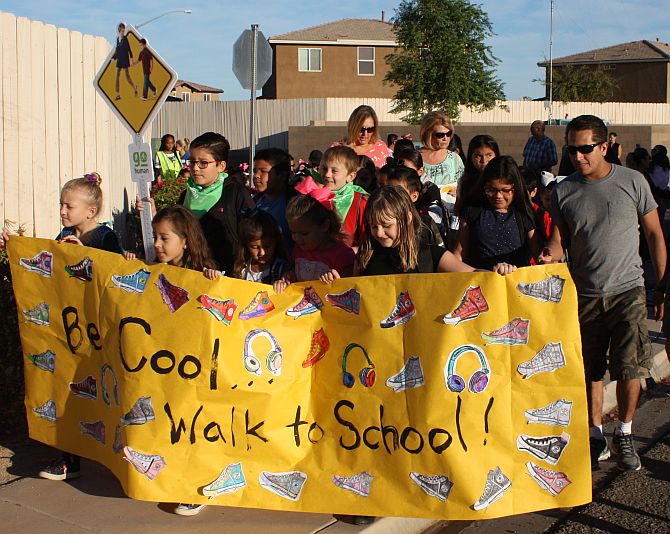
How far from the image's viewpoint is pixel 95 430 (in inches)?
195

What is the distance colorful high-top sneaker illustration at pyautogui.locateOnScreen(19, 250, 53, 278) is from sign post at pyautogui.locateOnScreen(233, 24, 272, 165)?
532 cm

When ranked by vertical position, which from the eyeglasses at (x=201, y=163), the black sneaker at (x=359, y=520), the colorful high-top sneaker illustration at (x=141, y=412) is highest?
the eyeglasses at (x=201, y=163)

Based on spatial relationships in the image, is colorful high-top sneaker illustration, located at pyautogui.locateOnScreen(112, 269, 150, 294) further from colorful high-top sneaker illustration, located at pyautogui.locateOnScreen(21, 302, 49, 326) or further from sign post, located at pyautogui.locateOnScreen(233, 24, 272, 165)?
sign post, located at pyautogui.locateOnScreen(233, 24, 272, 165)

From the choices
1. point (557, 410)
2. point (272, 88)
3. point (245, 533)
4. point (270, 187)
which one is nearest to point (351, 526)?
point (245, 533)

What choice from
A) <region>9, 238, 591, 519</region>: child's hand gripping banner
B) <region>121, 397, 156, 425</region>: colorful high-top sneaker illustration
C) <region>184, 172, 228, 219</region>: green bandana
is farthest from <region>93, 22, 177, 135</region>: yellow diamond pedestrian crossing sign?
<region>121, 397, 156, 425</region>: colorful high-top sneaker illustration

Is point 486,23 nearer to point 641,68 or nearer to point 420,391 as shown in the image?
point 641,68

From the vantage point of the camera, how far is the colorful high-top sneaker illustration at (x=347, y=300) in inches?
176

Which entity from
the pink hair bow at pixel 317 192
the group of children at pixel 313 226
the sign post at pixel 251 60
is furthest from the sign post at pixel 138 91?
the sign post at pixel 251 60

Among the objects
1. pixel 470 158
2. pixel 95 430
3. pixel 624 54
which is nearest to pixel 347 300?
pixel 95 430

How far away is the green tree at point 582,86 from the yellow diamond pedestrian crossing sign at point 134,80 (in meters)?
59.2

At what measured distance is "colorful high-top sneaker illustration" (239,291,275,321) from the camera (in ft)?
14.9

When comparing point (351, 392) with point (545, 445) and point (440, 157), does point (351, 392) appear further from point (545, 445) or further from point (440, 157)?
point (440, 157)

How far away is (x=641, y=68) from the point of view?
65.3m

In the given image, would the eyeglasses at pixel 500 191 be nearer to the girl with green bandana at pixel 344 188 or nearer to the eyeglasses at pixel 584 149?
the eyeglasses at pixel 584 149
